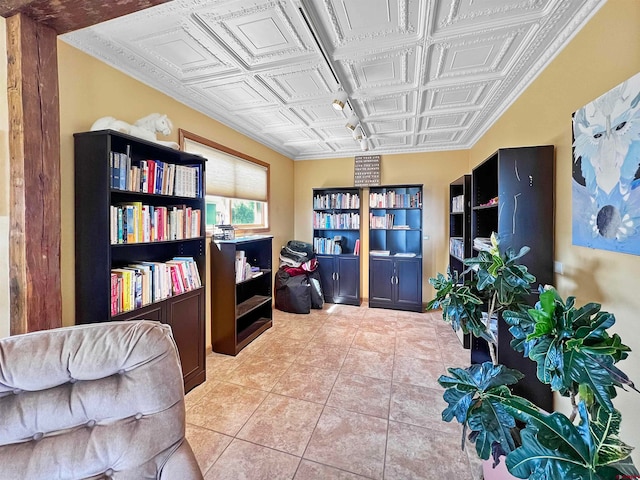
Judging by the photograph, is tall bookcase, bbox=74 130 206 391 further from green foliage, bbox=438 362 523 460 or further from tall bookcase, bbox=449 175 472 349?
tall bookcase, bbox=449 175 472 349

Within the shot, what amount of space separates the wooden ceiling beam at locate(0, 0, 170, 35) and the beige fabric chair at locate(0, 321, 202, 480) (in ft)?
5.06

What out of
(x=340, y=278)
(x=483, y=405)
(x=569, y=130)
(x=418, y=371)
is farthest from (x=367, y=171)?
(x=483, y=405)

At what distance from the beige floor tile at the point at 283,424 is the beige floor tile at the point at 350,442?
0.07m

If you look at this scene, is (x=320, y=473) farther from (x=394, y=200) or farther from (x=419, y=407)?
(x=394, y=200)

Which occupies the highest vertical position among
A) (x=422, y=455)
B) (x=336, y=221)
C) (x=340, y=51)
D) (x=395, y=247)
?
(x=340, y=51)

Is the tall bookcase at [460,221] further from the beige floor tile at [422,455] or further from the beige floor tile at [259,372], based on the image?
the beige floor tile at [259,372]

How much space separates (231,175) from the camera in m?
3.45

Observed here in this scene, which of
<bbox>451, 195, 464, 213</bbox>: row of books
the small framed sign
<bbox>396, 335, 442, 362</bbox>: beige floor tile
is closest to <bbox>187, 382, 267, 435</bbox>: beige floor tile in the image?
<bbox>396, 335, 442, 362</bbox>: beige floor tile

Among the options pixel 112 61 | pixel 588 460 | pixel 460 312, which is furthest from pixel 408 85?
pixel 588 460

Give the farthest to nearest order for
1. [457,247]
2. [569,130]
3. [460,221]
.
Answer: [460,221] → [457,247] → [569,130]

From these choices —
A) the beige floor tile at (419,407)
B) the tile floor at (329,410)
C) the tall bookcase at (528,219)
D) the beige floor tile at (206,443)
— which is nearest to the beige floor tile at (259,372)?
the tile floor at (329,410)

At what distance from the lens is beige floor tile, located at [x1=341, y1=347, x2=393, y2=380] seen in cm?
256

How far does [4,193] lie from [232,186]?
2121mm

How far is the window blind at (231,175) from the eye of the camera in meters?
3.04
